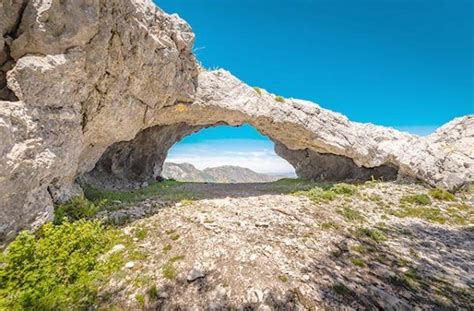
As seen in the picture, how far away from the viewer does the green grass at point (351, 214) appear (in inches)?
603

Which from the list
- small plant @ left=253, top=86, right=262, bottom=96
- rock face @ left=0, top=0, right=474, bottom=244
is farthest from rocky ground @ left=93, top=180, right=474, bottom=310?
small plant @ left=253, top=86, right=262, bottom=96

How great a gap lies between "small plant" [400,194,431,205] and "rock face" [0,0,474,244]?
4.24 m

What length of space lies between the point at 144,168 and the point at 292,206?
64.1 feet

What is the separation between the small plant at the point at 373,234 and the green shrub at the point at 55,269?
10701 millimetres

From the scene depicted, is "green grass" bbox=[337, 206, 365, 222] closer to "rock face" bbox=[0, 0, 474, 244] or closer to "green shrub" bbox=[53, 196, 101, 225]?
"rock face" bbox=[0, 0, 474, 244]

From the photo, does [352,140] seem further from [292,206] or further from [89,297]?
[89,297]

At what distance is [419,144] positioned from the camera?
26312 mm

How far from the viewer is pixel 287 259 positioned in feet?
32.2

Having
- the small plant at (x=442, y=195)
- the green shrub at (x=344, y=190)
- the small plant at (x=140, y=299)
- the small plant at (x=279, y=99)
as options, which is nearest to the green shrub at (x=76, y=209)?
the small plant at (x=140, y=299)

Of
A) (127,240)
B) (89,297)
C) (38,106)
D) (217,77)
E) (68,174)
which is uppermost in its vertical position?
(217,77)

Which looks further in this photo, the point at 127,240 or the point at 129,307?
the point at 127,240

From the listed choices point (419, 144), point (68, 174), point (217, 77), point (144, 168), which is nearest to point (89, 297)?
point (68, 174)

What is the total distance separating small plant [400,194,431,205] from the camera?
65.2ft

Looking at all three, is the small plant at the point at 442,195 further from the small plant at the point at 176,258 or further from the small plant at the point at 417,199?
the small plant at the point at 176,258
